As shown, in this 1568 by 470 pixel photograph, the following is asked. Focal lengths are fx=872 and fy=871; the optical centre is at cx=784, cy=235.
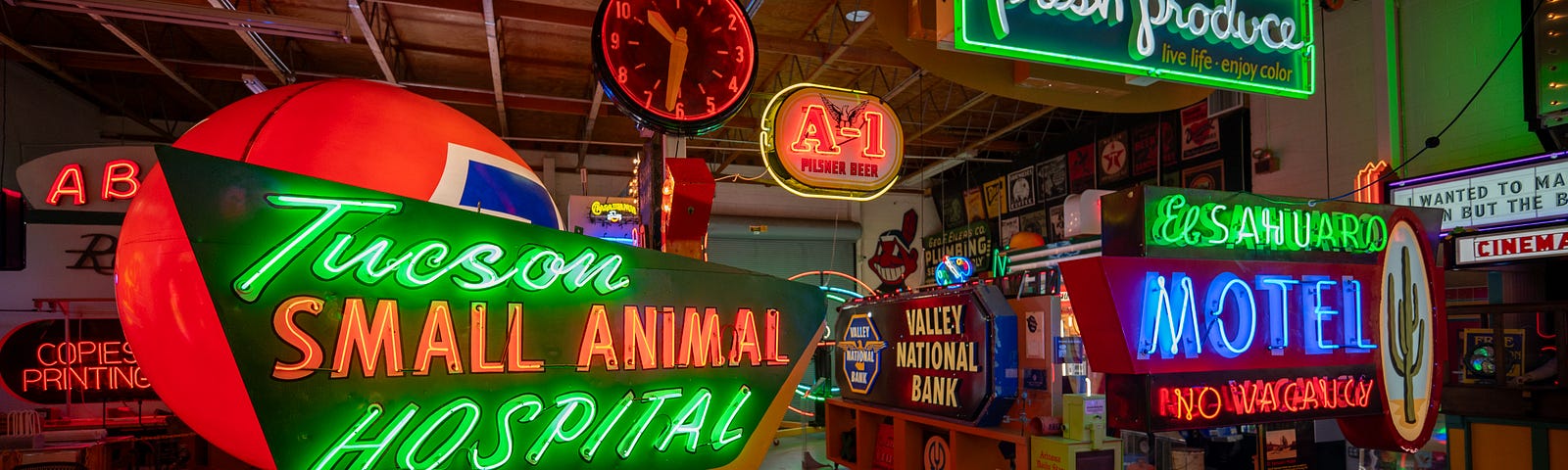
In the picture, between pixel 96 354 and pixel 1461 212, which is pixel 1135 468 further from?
pixel 96 354

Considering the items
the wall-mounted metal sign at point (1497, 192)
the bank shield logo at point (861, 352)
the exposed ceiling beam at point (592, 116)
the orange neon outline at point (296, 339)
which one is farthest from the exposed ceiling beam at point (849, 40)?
the orange neon outline at point (296, 339)

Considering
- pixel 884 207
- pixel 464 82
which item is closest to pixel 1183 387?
pixel 464 82

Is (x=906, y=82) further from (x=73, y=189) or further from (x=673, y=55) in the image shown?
(x=73, y=189)

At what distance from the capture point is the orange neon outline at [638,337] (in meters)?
3.07

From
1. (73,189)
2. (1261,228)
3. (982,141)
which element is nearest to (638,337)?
(1261,228)

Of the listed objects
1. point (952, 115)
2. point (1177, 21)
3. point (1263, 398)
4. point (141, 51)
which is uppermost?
point (141, 51)

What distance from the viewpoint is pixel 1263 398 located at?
3.80m

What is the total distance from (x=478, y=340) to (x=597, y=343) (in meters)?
0.41

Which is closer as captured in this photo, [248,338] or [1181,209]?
[248,338]

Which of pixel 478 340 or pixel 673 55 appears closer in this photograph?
pixel 478 340

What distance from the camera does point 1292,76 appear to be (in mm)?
4086

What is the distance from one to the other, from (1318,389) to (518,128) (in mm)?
16214

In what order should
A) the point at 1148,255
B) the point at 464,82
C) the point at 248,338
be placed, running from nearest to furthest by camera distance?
the point at 248,338, the point at 1148,255, the point at 464,82

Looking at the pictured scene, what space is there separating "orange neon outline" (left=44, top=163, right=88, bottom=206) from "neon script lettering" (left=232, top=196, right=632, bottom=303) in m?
4.30
